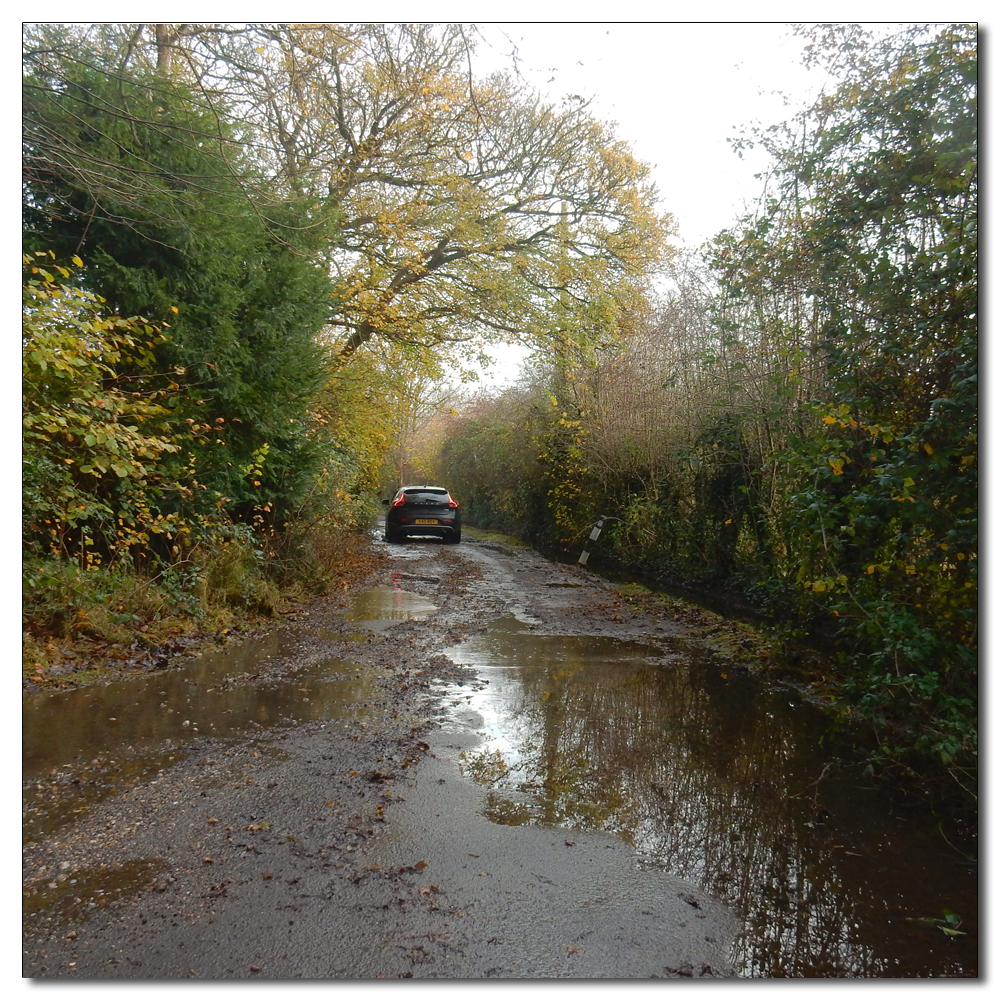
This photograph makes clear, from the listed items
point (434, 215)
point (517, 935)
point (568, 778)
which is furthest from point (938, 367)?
point (434, 215)

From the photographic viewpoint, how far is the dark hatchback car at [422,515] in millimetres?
20625

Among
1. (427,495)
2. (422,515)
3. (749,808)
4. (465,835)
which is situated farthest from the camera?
(427,495)

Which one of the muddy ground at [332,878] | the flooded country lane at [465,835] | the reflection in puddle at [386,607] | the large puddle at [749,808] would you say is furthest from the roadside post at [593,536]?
the muddy ground at [332,878]

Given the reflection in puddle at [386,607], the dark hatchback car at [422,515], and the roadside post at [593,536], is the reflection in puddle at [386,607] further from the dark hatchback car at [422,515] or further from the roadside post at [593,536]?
the dark hatchback car at [422,515]

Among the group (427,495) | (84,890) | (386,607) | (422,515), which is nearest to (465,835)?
(84,890)

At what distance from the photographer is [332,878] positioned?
2836 millimetres

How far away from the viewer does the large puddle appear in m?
2.61

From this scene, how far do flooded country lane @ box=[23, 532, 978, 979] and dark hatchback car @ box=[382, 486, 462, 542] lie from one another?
1439cm

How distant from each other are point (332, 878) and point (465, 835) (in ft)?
2.20

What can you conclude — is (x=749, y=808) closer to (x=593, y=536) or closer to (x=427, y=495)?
(x=593, y=536)

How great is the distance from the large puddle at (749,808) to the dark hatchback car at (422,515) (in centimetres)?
1440

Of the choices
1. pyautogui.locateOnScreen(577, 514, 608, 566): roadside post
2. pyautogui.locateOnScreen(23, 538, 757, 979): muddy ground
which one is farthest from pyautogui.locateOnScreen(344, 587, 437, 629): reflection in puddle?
pyautogui.locateOnScreen(577, 514, 608, 566): roadside post

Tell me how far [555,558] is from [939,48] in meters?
15.6

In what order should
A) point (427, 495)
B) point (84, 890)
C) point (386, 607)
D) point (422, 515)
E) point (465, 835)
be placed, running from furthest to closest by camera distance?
point (427, 495)
point (422, 515)
point (386, 607)
point (465, 835)
point (84, 890)
